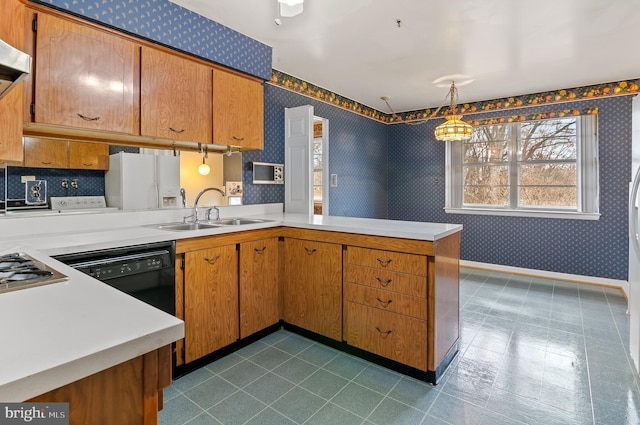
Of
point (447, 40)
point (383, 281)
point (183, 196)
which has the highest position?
point (447, 40)

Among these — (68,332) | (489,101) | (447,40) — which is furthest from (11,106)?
(489,101)

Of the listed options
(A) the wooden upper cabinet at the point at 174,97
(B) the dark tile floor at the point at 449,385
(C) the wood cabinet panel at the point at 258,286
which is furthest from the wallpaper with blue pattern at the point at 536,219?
(A) the wooden upper cabinet at the point at 174,97

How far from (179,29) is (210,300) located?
76.7 inches

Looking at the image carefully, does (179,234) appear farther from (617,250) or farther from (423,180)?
(617,250)

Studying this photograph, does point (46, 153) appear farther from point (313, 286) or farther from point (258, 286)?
point (313, 286)

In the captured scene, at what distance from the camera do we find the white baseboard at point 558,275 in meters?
4.01

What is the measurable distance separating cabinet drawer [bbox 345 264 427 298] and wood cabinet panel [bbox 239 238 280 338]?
681 mm

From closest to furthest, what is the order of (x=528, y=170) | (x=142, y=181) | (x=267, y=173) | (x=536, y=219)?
(x=142, y=181) < (x=267, y=173) < (x=536, y=219) < (x=528, y=170)

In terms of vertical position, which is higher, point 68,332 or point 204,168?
point 204,168

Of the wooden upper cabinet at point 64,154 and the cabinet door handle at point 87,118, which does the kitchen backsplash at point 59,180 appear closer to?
the wooden upper cabinet at point 64,154

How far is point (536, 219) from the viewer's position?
451 centimetres

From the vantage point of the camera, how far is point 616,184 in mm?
4016

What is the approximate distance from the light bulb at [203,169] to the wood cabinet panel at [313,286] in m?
0.96

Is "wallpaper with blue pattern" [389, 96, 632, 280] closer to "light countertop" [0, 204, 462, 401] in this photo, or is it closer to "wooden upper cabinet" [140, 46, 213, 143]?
"wooden upper cabinet" [140, 46, 213, 143]
